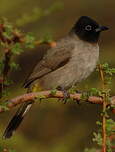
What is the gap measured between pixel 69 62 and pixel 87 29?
19.9 inches

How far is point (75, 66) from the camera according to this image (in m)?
4.18

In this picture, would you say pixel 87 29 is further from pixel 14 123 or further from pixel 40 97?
pixel 40 97

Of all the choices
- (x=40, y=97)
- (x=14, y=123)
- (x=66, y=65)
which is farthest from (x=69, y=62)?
(x=40, y=97)

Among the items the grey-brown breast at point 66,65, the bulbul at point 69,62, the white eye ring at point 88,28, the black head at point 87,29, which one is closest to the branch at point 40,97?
the bulbul at point 69,62

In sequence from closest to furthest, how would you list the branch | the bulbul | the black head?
1. the branch
2. the bulbul
3. the black head

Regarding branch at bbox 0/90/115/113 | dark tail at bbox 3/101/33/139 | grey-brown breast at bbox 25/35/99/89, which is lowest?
branch at bbox 0/90/115/113

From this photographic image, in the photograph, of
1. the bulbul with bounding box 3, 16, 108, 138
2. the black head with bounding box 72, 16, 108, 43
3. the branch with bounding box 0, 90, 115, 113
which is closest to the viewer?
the branch with bounding box 0, 90, 115, 113

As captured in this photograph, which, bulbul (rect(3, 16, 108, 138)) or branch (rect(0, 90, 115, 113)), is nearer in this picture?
branch (rect(0, 90, 115, 113))

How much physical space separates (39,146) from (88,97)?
1880mm

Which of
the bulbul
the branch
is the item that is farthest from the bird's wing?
the branch

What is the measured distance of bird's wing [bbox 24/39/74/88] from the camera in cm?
416

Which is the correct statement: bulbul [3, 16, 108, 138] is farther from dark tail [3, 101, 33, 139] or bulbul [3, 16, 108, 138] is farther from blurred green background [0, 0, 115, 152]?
blurred green background [0, 0, 115, 152]

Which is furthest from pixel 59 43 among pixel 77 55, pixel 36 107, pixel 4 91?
pixel 4 91

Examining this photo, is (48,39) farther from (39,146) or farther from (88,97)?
(39,146)
